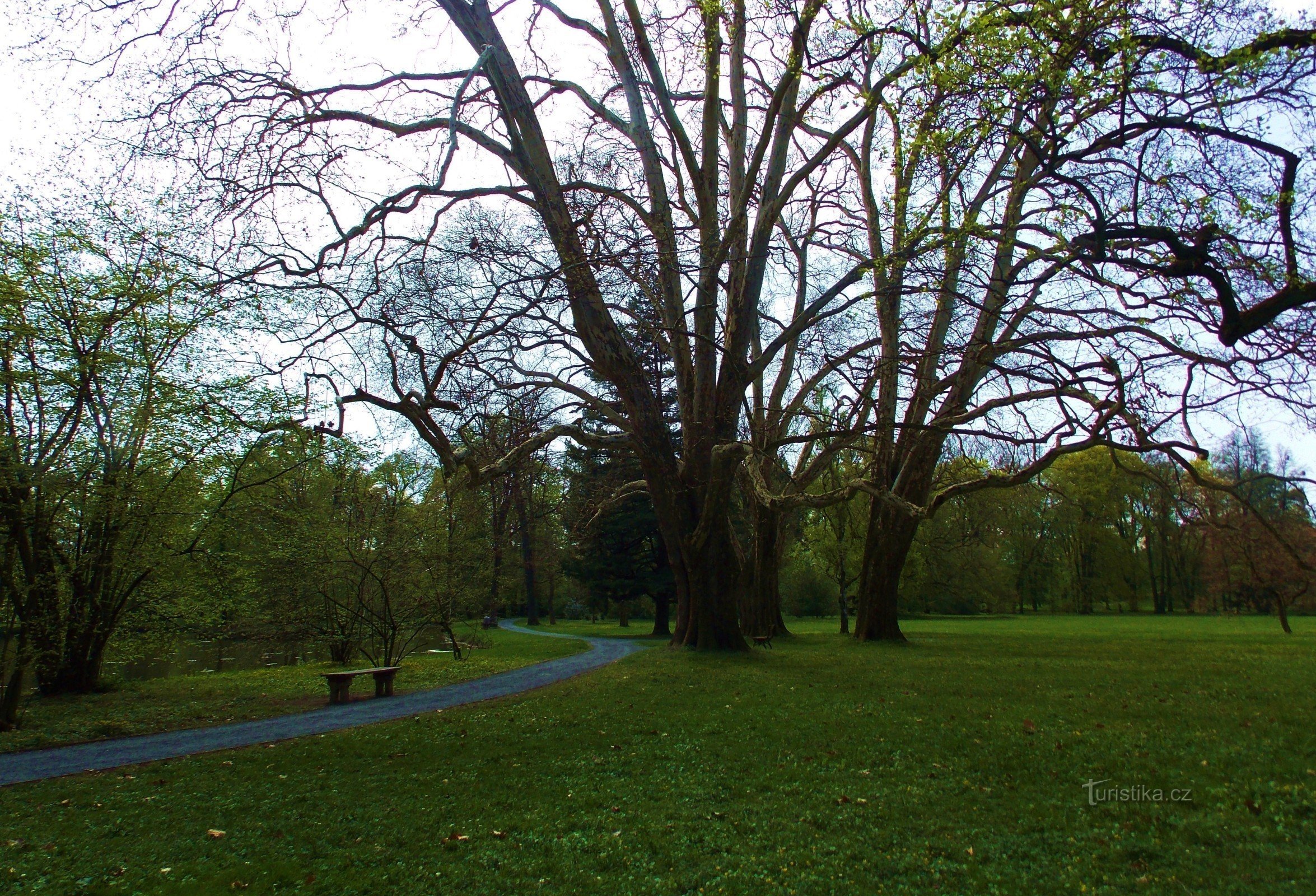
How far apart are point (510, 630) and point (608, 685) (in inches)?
1004

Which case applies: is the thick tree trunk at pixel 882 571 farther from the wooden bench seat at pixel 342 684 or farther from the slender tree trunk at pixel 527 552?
the wooden bench seat at pixel 342 684

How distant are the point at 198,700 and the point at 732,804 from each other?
10.5m

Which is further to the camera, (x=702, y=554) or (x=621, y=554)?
(x=621, y=554)

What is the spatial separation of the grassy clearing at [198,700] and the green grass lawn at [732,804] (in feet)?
9.40

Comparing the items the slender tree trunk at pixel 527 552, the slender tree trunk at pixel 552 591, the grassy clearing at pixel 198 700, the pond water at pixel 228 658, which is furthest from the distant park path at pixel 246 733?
the slender tree trunk at pixel 552 591

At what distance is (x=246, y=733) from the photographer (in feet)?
29.5

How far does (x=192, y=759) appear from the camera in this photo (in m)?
7.44

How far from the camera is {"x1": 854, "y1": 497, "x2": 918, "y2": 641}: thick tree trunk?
18906mm

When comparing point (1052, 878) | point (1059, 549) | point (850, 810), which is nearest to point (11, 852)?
point (850, 810)

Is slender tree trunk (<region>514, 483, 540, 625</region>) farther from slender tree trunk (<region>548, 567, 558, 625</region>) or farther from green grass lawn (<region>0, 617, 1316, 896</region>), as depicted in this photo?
green grass lawn (<region>0, 617, 1316, 896</region>)

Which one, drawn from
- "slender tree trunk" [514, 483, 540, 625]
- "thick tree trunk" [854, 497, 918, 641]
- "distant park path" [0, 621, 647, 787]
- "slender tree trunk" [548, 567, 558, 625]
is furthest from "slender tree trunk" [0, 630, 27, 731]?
"slender tree trunk" [548, 567, 558, 625]

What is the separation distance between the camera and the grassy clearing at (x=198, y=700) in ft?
30.4

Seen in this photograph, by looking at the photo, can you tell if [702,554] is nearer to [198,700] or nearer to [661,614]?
[198,700]

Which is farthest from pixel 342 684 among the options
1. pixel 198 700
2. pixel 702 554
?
pixel 702 554
